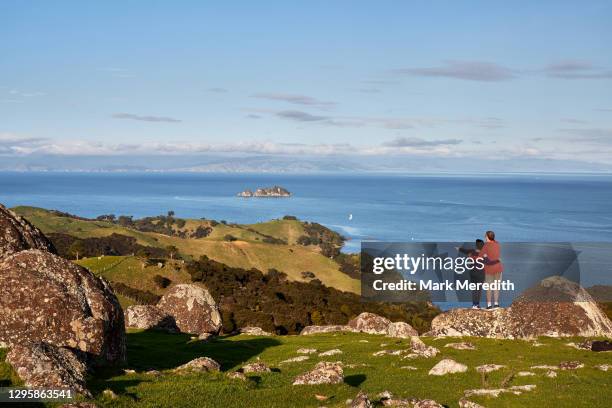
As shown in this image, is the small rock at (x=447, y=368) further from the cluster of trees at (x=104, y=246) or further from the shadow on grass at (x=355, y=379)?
the cluster of trees at (x=104, y=246)

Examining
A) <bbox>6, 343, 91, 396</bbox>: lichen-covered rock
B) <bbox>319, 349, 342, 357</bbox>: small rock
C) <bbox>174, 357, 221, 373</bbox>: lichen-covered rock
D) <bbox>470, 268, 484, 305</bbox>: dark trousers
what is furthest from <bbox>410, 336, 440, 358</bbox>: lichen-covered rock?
<bbox>6, 343, 91, 396</bbox>: lichen-covered rock

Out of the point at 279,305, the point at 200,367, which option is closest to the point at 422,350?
the point at 200,367

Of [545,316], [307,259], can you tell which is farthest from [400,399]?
[307,259]

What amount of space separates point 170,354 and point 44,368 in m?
14.6

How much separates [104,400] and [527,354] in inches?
988

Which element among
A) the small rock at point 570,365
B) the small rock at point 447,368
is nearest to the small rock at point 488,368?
the small rock at point 447,368

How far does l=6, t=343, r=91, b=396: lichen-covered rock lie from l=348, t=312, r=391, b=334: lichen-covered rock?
37.8 meters

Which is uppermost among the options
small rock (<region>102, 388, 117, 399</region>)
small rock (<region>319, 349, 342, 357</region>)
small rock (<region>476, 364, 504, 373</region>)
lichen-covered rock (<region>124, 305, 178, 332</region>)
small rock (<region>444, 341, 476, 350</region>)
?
small rock (<region>102, 388, 117, 399</region>)

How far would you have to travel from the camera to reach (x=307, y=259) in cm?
17975

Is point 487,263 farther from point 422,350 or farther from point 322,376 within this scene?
point 322,376

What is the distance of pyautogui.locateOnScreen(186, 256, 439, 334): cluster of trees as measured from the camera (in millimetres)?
79750

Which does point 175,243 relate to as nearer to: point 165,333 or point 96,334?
point 165,333

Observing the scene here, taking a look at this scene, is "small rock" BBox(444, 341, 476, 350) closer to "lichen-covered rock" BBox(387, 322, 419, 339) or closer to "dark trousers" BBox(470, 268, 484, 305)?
"dark trousers" BBox(470, 268, 484, 305)

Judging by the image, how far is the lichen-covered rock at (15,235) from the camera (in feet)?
96.0
